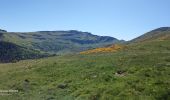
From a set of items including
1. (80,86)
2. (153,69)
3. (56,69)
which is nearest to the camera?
(80,86)

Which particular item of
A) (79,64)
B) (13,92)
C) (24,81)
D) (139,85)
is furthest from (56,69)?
(139,85)

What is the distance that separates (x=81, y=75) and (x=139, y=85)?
10402 mm

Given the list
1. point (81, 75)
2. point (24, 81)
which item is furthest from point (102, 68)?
point (24, 81)

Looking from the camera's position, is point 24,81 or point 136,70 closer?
point 136,70

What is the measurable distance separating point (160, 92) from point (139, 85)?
2764 millimetres

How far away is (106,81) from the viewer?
3462 centimetres

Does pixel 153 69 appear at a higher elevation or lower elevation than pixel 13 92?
higher

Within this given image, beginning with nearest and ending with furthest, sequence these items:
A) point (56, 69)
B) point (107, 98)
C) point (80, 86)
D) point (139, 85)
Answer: point (107, 98), point (139, 85), point (80, 86), point (56, 69)

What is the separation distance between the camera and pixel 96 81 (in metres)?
35.0

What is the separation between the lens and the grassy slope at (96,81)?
29.5m

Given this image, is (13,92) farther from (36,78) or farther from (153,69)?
(153,69)

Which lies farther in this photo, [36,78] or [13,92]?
[36,78]

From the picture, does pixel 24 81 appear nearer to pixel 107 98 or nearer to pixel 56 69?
pixel 56 69

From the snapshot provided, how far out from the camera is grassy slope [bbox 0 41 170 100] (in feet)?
96.9
